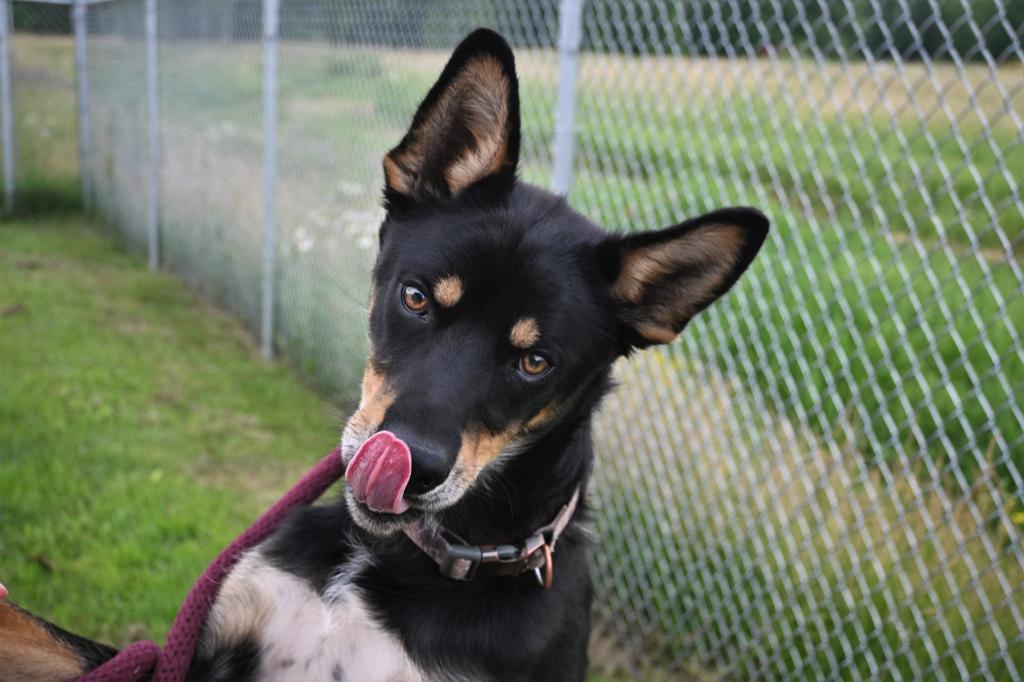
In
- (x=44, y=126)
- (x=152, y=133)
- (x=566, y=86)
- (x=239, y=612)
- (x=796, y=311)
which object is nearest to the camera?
(x=239, y=612)

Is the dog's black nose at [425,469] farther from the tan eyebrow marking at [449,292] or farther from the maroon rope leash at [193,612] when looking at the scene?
the maroon rope leash at [193,612]

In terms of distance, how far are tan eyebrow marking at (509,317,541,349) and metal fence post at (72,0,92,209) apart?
431 inches

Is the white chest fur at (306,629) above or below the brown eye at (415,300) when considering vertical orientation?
below

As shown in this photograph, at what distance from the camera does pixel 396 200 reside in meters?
2.47

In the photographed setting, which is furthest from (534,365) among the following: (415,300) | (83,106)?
(83,106)

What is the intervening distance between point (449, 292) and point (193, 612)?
1014 millimetres

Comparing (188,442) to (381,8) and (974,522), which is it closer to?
(381,8)

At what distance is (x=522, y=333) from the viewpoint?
2.17 meters

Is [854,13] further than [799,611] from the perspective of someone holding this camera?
No

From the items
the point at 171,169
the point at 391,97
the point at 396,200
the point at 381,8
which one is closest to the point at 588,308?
the point at 396,200

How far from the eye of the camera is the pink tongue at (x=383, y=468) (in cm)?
187

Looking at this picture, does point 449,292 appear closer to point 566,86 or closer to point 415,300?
point 415,300

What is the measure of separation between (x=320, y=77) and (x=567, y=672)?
4836 millimetres

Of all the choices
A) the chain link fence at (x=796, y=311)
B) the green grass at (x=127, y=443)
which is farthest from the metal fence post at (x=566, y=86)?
the green grass at (x=127, y=443)
